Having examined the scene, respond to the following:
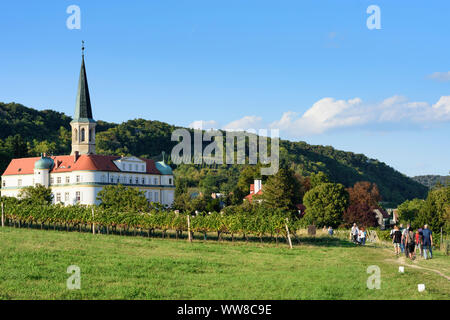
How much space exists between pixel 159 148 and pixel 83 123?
51206 mm

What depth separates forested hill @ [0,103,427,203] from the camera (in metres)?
121

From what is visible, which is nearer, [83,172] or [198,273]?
[198,273]

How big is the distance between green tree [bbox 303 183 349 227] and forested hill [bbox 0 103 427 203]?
3514cm

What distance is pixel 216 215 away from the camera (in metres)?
40.0

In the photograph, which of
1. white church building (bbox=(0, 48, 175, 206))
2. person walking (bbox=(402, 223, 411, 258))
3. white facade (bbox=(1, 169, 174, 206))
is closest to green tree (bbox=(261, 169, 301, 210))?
white facade (bbox=(1, 169, 174, 206))

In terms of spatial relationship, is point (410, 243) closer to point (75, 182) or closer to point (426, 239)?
point (426, 239)

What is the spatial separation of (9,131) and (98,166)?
166 feet

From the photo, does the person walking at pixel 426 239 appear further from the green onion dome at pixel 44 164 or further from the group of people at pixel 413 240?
the green onion dome at pixel 44 164

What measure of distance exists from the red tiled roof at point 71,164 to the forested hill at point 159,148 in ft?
53.6

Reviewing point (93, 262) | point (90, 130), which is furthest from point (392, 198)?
point (93, 262)

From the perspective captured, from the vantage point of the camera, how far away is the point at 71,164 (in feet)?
266

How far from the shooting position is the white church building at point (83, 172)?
79.1m

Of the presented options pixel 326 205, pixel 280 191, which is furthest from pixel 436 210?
pixel 280 191

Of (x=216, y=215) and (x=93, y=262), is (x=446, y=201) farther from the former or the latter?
(x=93, y=262)
